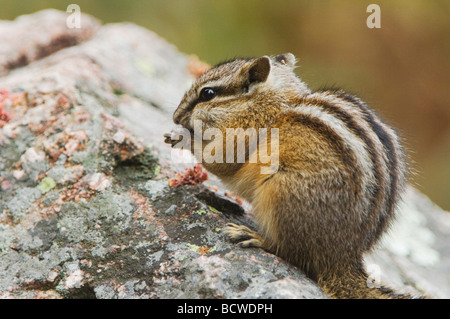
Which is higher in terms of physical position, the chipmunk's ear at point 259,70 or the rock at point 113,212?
the chipmunk's ear at point 259,70

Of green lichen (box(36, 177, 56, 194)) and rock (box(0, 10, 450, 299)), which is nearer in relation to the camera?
rock (box(0, 10, 450, 299))

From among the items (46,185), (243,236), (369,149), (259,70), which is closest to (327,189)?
(369,149)

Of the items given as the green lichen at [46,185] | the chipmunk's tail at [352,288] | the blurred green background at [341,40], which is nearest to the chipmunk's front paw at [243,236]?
the chipmunk's tail at [352,288]

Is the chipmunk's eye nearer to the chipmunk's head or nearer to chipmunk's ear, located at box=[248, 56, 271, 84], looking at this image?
the chipmunk's head

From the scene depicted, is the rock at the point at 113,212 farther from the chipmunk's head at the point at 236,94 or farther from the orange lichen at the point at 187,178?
the chipmunk's head at the point at 236,94

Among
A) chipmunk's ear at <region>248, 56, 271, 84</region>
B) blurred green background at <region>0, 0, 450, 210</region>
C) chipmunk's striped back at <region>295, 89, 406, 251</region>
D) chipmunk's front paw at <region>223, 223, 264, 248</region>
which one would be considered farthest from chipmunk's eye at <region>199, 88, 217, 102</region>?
blurred green background at <region>0, 0, 450, 210</region>

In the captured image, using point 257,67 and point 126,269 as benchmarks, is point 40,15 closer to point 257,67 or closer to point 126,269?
point 257,67
